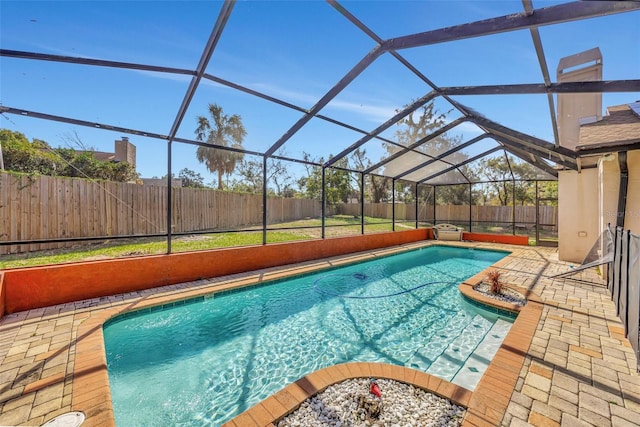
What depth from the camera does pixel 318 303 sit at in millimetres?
5406

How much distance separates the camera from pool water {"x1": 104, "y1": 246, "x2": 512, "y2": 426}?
9.24ft

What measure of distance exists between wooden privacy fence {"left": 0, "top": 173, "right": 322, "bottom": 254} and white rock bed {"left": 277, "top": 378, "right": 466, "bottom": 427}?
807cm

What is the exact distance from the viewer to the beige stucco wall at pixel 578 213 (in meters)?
7.64

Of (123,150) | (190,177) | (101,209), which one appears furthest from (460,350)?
(190,177)

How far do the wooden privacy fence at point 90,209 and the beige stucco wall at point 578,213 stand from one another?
12.3 m

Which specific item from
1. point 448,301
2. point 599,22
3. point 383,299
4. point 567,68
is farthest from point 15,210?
point 567,68

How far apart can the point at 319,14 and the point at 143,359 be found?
553 cm

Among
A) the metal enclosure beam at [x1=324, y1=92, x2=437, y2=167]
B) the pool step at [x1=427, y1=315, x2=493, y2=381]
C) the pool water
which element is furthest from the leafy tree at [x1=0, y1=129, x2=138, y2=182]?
the pool step at [x1=427, y1=315, x2=493, y2=381]

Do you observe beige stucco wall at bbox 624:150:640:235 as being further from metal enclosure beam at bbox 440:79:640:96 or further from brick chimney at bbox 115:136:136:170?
brick chimney at bbox 115:136:136:170

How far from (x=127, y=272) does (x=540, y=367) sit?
6506mm

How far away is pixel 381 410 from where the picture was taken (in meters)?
2.20

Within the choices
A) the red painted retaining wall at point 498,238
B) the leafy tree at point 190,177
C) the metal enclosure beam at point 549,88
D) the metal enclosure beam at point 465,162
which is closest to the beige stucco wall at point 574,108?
the metal enclosure beam at point 465,162

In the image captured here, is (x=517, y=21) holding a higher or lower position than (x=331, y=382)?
higher

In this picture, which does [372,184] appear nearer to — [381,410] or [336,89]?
[336,89]
